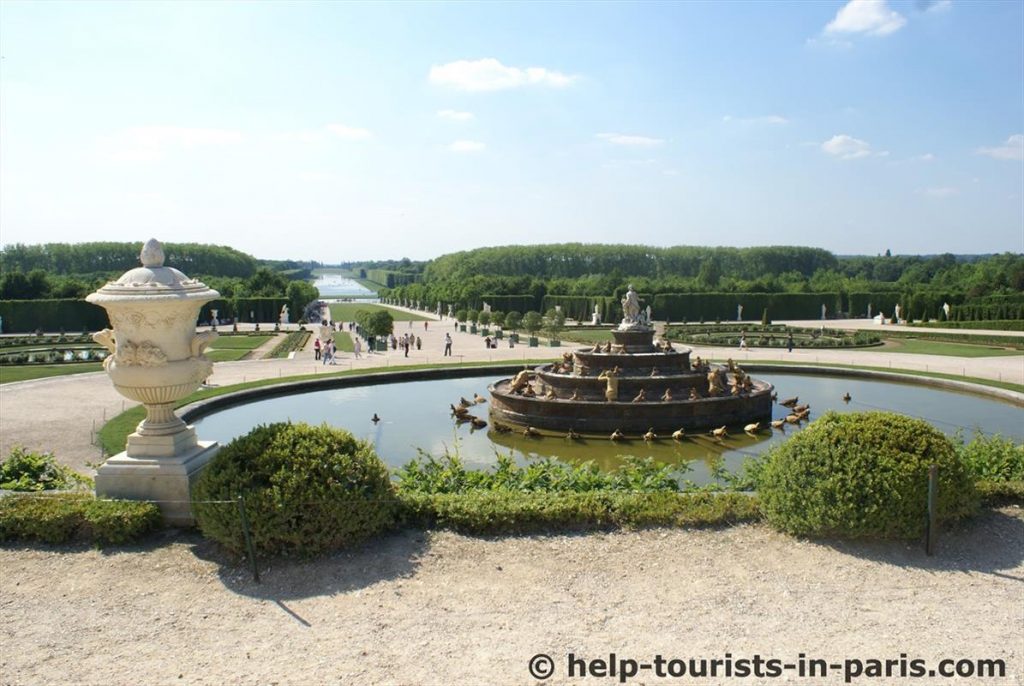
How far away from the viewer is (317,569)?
7.50 metres

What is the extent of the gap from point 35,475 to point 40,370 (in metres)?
22.6

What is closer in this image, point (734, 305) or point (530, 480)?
Answer: point (530, 480)

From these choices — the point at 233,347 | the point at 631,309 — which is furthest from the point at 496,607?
the point at 233,347

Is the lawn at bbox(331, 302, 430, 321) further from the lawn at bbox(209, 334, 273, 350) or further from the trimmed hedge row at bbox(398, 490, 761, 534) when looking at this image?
the trimmed hedge row at bbox(398, 490, 761, 534)

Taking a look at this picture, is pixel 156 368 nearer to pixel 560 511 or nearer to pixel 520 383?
pixel 560 511

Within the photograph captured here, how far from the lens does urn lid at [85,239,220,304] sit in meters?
8.22

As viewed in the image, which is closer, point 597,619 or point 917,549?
point 597,619

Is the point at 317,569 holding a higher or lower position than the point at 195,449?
lower

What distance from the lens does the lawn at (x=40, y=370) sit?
2756 centimetres

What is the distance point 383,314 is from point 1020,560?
37053 mm

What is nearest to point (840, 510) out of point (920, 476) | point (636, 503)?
point (920, 476)

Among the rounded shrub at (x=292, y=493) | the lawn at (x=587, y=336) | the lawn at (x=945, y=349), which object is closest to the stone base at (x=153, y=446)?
the rounded shrub at (x=292, y=493)

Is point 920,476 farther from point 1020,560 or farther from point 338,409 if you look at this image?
point 338,409
